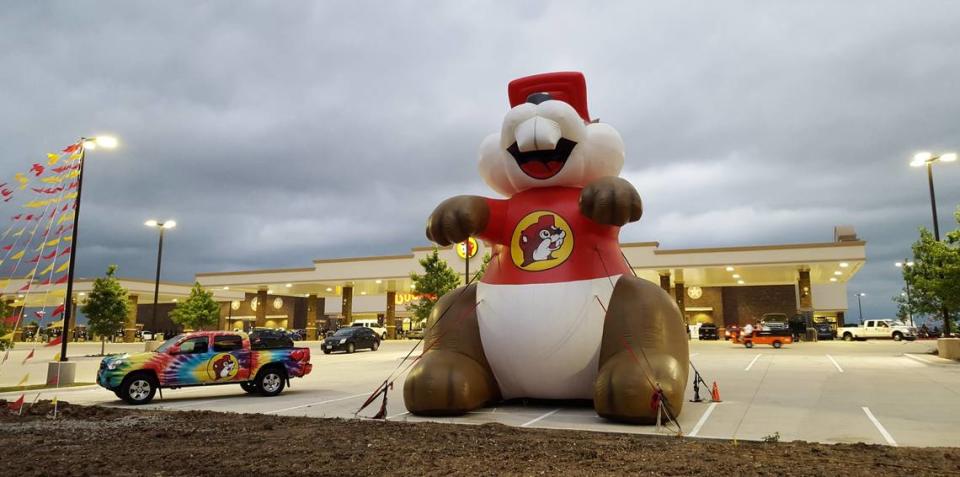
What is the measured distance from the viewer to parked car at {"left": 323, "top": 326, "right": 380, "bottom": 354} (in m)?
32.0

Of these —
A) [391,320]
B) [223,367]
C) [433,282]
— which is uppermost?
[433,282]

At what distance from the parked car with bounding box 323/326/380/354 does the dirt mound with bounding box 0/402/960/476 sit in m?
23.8

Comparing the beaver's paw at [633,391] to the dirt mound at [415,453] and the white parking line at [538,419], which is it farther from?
the white parking line at [538,419]

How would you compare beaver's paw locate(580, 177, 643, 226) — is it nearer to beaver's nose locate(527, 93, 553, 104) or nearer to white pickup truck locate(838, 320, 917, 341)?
Answer: beaver's nose locate(527, 93, 553, 104)

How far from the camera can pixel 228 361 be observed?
12766 mm

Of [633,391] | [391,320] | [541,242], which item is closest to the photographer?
[633,391]

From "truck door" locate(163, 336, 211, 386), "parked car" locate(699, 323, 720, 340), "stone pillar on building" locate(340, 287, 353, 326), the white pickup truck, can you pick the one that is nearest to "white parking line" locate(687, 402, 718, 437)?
"truck door" locate(163, 336, 211, 386)

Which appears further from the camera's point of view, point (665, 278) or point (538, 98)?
point (665, 278)

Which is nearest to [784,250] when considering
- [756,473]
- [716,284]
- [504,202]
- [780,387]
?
[716,284]

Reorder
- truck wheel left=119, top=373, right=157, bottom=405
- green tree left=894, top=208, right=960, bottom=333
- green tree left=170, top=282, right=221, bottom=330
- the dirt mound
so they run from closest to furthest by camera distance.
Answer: the dirt mound, truck wheel left=119, top=373, right=157, bottom=405, green tree left=894, top=208, right=960, bottom=333, green tree left=170, top=282, right=221, bottom=330

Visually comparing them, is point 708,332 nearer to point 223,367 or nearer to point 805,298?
point 805,298

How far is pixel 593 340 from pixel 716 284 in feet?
158

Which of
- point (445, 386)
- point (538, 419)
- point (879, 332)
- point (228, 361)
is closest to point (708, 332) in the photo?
point (879, 332)

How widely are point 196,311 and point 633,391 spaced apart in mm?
38431
